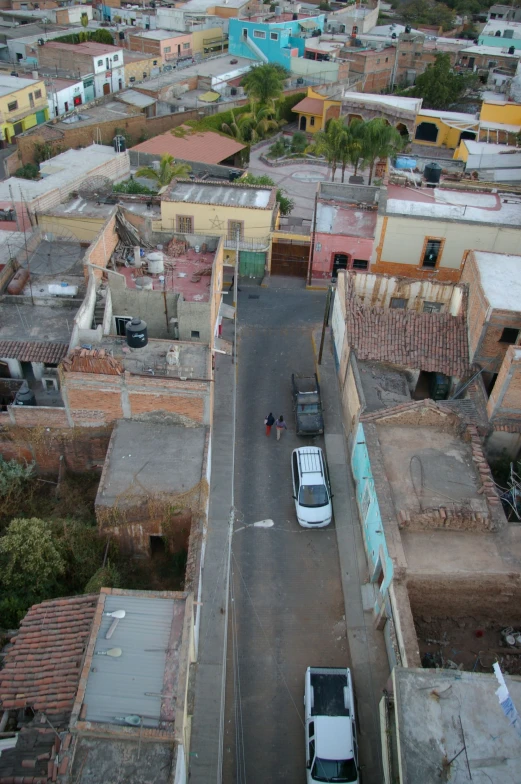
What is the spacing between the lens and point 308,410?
28.5 m

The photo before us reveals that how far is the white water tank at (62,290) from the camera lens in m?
27.6

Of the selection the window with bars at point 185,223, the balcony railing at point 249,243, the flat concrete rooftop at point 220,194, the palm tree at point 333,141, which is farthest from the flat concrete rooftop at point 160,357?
the palm tree at point 333,141

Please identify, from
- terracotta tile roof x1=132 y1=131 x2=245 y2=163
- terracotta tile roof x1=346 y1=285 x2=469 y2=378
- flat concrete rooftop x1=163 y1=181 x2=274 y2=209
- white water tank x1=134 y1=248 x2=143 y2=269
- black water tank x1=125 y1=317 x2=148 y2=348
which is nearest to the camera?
black water tank x1=125 y1=317 x2=148 y2=348

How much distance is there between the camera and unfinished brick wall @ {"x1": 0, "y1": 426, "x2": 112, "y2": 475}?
2395cm

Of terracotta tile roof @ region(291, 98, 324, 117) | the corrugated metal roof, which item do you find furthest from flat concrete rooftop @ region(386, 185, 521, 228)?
terracotta tile roof @ region(291, 98, 324, 117)

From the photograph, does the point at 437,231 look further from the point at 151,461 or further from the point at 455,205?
the point at 151,461

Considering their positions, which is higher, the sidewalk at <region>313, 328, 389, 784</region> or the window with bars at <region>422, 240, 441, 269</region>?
the window with bars at <region>422, 240, 441, 269</region>

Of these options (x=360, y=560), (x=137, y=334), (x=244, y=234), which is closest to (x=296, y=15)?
(x=244, y=234)

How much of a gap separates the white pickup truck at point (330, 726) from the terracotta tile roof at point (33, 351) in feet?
50.5

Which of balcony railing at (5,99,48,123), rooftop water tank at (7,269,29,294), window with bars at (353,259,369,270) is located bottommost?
window with bars at (353,259,369,270)

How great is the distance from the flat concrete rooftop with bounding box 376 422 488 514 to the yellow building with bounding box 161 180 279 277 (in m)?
18.2

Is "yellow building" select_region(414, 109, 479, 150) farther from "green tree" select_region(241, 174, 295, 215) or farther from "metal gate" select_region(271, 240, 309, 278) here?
"metal gate" select_region(271, 240, 309, 278)

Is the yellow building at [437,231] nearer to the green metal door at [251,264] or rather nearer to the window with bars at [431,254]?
the window with bars at [431,254]

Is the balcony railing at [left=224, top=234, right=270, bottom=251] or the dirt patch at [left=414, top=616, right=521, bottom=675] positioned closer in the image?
the dirt patch at [left=414, top=616, right=521, bottom=675]
